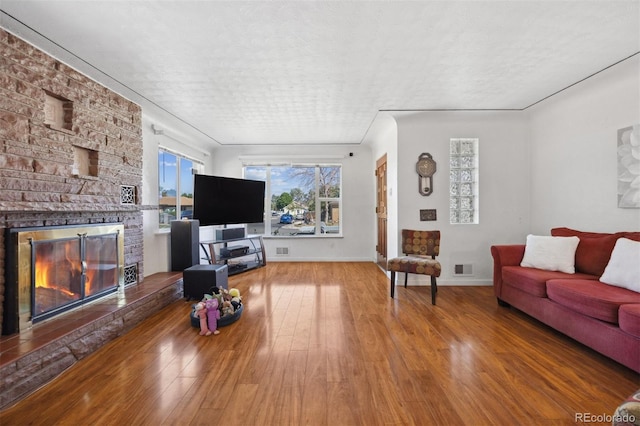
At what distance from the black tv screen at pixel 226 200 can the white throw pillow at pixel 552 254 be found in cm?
423

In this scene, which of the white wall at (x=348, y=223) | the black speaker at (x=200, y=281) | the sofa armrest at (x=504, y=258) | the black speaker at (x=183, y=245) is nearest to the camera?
the sofa armrest at (x=504, y=258)

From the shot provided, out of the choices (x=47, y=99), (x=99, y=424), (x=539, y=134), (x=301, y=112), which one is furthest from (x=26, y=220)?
(x=539, y=134)

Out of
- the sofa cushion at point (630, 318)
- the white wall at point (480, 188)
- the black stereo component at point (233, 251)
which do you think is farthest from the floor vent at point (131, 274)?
the sofa cushion at point (630, 318)

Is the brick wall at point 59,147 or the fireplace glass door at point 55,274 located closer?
the brick wall at point 59,147

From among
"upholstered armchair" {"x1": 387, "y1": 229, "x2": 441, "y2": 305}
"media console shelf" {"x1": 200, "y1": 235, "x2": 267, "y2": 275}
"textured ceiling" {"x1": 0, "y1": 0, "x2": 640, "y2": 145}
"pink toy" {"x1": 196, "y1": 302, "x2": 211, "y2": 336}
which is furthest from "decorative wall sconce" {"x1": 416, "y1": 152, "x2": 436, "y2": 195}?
"pink toy" {"x1": 196, "y1": 302, "x2": 211, "y2": 336}

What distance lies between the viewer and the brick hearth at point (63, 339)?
1.70 metres

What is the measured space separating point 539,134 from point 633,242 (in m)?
2.06

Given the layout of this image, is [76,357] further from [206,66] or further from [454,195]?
[454,195]

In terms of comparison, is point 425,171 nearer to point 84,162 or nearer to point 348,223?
point 348,223

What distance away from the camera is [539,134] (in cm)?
391

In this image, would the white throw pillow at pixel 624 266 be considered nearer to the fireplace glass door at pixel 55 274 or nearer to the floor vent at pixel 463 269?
the floor vent at pixel 463 269

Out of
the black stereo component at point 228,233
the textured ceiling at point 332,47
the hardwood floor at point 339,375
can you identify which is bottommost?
the hardwood floor at point 339,375

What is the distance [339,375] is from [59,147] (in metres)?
2.93

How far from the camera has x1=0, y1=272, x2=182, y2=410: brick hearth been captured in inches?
66.9
